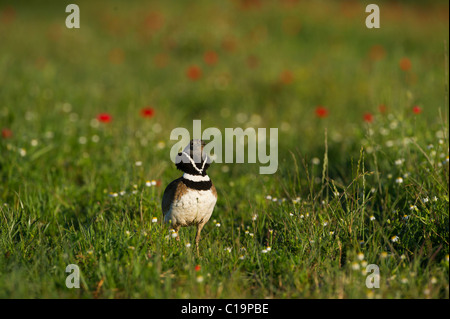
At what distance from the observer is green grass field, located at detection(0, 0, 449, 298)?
309 cm

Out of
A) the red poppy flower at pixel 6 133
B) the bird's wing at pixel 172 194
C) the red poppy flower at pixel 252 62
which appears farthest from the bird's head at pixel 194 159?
the red poppy flower at pixel 252 62

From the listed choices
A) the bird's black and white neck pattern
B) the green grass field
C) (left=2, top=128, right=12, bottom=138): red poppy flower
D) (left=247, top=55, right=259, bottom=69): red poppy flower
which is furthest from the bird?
(left=247, top=55, right=259, bottom=69): red poppy flower

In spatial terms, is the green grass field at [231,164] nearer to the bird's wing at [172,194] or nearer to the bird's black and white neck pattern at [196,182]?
the bird's wing at [172,194]

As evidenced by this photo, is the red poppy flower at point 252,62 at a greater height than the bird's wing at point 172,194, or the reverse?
the red poppy flower at point 252,62

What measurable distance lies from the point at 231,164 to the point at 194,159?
2.62 m

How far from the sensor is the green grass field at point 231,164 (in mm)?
3094

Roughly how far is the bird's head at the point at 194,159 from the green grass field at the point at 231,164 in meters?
0.54

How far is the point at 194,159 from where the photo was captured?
3.20 m

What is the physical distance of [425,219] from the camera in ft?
11.3

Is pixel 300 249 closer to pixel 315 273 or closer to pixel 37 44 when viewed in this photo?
pixel 315 273

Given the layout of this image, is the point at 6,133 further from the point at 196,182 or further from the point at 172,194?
the point at 196,182

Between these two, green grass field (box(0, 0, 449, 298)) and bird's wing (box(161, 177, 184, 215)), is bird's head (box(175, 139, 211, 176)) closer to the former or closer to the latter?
bird's wing (box(161, 177, 184, 215))
